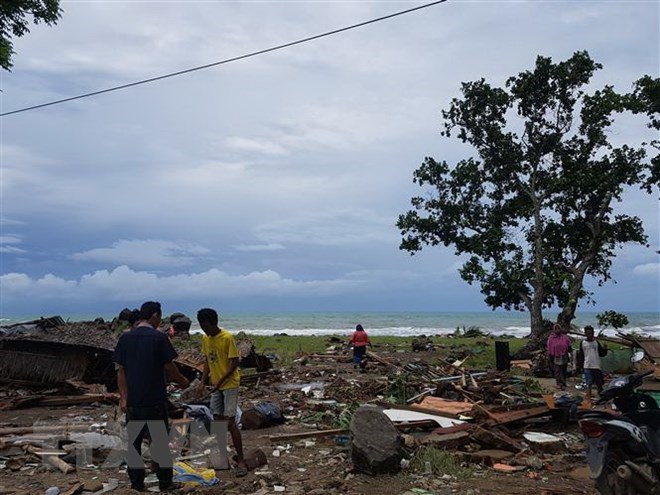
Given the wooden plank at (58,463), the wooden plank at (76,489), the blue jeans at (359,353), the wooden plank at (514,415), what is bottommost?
the wooden plank at (76,489)

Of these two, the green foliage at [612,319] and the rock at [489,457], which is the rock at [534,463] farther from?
the green foliage at [612,319]

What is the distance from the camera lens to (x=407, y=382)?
1317 cm

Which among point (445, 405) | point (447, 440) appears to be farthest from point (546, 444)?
point (445, 405)

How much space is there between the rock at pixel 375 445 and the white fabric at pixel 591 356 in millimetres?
6799

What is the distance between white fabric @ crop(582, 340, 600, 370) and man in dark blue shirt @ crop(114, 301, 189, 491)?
9.26 meters

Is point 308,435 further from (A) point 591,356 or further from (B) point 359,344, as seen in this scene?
(B) point 359,344

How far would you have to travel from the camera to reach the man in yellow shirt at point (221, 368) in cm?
670

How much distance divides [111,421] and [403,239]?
18.2 meters

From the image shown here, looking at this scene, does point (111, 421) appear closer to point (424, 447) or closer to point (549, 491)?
point (424, 447)

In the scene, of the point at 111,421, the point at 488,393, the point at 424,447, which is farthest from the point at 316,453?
the point at 488,393

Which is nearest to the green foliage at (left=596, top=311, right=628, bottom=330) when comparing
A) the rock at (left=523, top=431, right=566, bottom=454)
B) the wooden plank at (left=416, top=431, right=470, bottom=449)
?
the rock at (left=523, top=431, right=566, bottom=454)

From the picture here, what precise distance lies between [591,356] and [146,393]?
958 cm

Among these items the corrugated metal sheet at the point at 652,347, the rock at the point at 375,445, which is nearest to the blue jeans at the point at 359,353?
the corrugated metal sheet at the point at 652,347

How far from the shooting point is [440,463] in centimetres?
706
